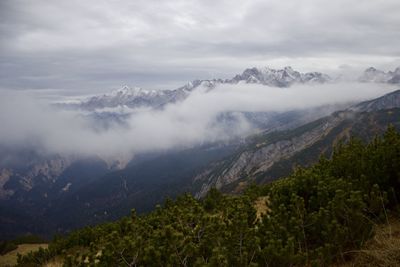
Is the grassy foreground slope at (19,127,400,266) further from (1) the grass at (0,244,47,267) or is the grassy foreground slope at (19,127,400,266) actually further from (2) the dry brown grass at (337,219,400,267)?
(1) the grass at (0,244,47,267)

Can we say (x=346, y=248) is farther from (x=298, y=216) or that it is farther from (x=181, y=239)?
Result: (x=181, y=239)

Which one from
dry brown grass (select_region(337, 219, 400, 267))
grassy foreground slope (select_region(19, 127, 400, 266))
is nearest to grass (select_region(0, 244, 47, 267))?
grassy foreground slope (select_region(19, 127, 400, 266))

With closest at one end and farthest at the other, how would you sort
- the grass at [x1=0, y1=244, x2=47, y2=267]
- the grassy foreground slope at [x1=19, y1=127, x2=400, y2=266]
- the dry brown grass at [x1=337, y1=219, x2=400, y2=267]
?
the dry brown grass at [x1=337, y1=219, x2=400, y2=267]
the grassy foreground slope at [x1=19, y1=127, x2=400, y2=266]
the grass at [x1=0, y1=244, x2=47, y2=267]

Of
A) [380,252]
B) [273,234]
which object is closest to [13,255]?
[273,234]

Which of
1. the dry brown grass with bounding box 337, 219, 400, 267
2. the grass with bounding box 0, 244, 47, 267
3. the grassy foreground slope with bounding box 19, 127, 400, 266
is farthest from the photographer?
the grass with bounding box 0, 244, 47, 267

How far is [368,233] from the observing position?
1180cm

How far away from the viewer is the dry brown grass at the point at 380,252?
966 centimetres

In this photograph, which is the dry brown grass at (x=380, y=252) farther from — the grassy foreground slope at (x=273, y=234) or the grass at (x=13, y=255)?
the grass at (x=13, y=255)

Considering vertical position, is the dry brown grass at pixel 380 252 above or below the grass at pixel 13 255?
above

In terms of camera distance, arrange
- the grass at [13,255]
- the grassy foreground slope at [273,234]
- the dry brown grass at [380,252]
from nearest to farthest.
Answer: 1. the dry brown grass at [380,252]
2. the grassy foreground slope at [273,234]
3. the grass at [13,255]

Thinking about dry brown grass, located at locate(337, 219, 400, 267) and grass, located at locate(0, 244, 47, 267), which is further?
grass, located at locate(0, 244, 47, 267)

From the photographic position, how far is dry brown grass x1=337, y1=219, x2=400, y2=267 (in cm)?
966

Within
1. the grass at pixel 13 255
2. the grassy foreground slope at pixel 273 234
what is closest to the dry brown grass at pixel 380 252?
the grassy foreground slope at pixel 273 234

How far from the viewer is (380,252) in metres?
10.1
